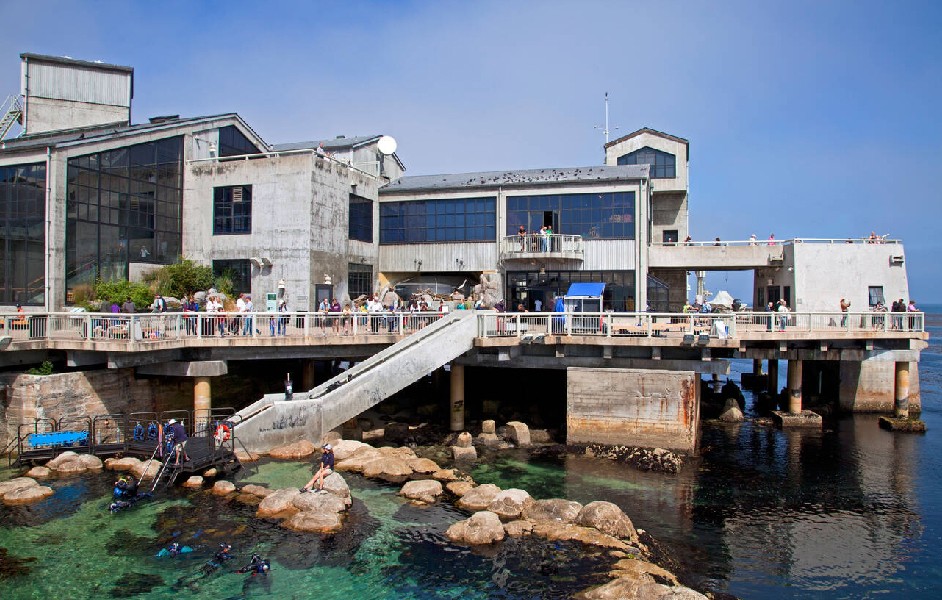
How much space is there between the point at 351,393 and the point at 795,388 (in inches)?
887

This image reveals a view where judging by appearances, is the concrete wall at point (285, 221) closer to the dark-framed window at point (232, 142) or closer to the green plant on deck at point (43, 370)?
the dark-framed window at point (232, 142)

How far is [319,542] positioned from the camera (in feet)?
55.8

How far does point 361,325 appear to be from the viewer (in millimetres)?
28844

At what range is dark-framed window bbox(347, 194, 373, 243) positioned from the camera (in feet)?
129

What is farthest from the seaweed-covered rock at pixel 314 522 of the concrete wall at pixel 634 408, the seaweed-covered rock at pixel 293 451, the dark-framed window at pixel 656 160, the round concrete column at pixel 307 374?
the dark-framed window at pixel 656 160

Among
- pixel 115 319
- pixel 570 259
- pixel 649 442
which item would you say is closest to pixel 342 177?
pixel 570 259

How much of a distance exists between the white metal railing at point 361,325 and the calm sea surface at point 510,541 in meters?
5.31

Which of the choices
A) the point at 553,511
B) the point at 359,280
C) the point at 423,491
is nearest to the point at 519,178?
the point at 359,280

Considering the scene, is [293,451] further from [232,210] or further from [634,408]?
[232,210]

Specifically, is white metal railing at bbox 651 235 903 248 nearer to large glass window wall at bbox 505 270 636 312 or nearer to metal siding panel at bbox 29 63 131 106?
large glass window wall at bbox 505 270 636 312

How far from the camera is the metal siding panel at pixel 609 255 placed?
37.7 m

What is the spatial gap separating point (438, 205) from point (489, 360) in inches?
569

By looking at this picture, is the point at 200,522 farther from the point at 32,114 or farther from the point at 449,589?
the point at 32,114

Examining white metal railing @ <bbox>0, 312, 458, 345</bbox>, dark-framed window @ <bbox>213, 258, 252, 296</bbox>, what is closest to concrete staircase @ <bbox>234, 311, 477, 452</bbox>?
white metal railing @ <bbox>0, 312, 458, 345</bbox>
